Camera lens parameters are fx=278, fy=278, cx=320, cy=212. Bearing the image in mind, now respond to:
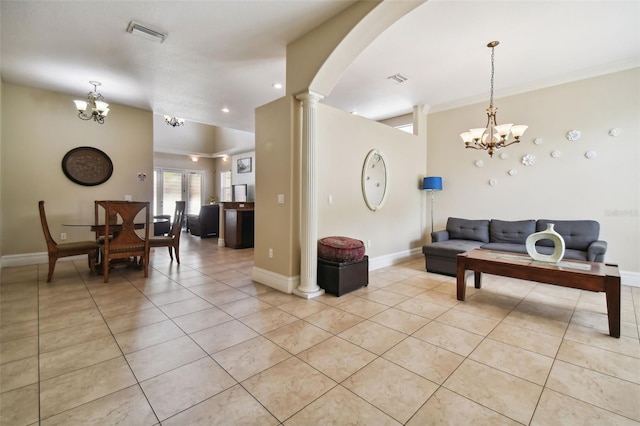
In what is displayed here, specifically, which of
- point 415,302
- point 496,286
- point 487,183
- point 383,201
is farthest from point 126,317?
point 487,183

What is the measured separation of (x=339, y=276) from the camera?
3.30 metres

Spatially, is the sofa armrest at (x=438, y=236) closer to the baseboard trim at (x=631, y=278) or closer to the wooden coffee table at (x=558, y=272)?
the wooden coffee table at (x=558, y=272)

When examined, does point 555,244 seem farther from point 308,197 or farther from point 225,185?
point 225,185

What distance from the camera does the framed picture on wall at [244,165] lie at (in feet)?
32.2

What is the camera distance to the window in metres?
10.9

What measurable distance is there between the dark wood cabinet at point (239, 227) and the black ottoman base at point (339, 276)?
359 centimetres

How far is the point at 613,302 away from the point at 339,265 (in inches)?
96.8

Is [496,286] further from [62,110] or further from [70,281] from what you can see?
[62,110]

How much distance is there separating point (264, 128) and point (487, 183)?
13.5 feet

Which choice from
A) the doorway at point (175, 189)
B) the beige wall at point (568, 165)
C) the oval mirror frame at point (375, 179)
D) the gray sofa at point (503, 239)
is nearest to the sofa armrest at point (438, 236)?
the gray sofa at point (503, 239)

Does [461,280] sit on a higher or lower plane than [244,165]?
lower

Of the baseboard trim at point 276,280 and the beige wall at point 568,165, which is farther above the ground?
the beige wall at point 568,165

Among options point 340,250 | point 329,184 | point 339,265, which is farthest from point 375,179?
point 339,265

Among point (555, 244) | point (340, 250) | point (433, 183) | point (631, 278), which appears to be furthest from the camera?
point (433, 183)
